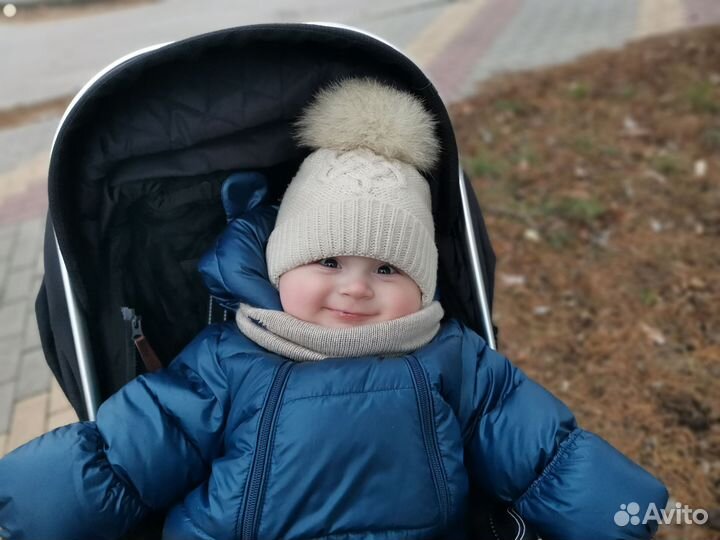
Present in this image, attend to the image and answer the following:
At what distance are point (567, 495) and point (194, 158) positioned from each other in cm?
135

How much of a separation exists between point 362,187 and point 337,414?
0.61 meters

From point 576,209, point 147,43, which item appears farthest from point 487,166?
point 147,43

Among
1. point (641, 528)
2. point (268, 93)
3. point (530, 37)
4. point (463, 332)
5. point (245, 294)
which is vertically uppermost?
point (268, 93)

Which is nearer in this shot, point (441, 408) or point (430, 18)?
point (441, 408)

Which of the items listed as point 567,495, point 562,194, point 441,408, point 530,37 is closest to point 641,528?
point 567,495

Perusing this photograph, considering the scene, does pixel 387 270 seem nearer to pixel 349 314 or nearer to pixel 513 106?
pixel 349 314

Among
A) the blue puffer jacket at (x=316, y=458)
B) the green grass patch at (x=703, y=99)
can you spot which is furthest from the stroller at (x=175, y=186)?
the green grass patch at (x=703, y=99)

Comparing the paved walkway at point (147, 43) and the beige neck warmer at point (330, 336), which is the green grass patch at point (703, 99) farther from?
the beige neck warmer at point (330, 336)

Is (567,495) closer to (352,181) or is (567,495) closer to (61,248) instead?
(352,181)

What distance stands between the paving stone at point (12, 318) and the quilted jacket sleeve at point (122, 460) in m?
1.98

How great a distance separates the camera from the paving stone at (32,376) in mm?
2955

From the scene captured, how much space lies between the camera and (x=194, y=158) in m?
1.89

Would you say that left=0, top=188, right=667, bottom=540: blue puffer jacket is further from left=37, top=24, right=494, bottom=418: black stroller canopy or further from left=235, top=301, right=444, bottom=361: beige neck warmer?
left=37, top=24, right=494, bottom=418: black stroller canopy

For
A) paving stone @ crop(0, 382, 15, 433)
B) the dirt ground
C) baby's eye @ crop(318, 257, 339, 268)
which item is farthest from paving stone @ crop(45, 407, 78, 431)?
the dirt ground
